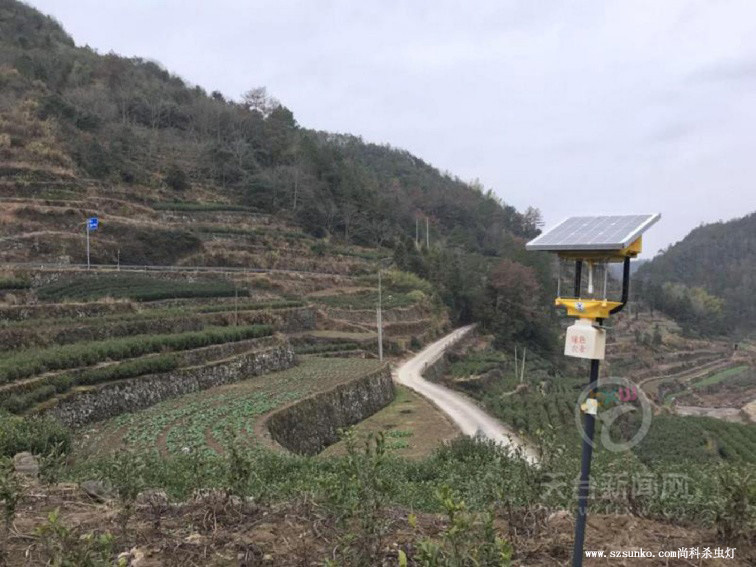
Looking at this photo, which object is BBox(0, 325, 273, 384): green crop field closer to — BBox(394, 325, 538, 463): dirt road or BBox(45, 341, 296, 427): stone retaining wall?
BBox(45, 341, 296, 427): stone retaining wall

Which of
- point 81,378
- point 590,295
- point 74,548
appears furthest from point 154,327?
point 590,295

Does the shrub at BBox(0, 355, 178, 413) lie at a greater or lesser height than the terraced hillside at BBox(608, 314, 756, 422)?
greater

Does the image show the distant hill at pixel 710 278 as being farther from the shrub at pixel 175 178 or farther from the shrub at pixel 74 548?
the shrub at pixel 74 548

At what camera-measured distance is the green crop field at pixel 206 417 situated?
440 inches

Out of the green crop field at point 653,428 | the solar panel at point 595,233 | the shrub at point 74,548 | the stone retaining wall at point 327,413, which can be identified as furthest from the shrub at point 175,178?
the solar panel at point 595,233

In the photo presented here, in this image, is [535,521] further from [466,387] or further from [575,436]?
[466,387]

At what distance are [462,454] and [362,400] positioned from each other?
9.24 m

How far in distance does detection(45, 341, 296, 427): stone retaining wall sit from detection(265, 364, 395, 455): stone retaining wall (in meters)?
3.55

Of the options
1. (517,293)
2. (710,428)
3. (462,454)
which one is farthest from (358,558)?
(517,293)

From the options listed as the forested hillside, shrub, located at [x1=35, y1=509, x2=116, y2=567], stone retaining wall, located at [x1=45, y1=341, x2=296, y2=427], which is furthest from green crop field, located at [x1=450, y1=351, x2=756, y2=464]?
the forested hillside

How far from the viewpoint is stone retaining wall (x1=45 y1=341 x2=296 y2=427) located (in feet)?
41.1

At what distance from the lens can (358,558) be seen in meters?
3.38

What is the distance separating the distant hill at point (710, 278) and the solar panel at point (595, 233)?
249 ft

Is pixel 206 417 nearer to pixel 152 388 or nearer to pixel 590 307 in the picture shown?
pixel 152 388
